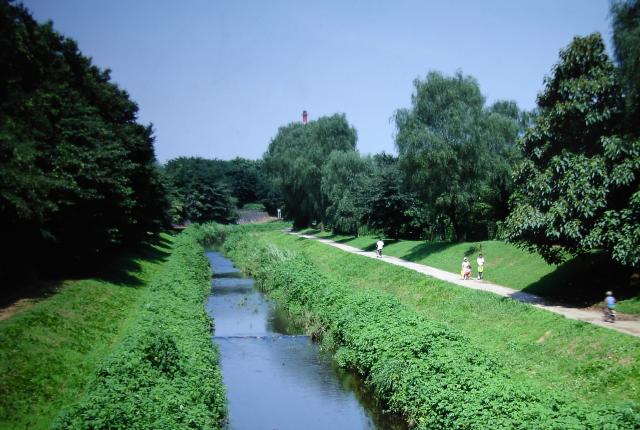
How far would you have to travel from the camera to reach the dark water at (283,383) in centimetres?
1575

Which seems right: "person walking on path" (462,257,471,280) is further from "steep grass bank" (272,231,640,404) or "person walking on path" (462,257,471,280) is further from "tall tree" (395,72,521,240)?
"tall tree" (395,72,521,240)

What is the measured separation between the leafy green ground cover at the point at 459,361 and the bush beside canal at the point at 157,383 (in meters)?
5.36

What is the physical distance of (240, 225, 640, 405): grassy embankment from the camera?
13430mm

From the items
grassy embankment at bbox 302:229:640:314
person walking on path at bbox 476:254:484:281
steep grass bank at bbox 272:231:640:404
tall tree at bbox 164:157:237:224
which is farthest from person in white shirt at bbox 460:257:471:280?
tall tree at bbox 164:157:237:224

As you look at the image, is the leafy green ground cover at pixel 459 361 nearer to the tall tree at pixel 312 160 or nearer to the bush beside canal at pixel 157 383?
the bush beside canal at pixel 157 383

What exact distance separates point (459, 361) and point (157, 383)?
A: 8.35m

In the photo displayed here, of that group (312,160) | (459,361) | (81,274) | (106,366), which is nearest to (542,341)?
(459,361)

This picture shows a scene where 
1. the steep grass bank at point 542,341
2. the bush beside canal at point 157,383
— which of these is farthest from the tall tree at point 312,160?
the bush beside canal at point 157,383

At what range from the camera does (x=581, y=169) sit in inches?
813

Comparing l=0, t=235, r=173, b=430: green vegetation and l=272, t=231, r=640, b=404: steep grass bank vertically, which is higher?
l=272, t=231, r=640, b=404: steep grass bank

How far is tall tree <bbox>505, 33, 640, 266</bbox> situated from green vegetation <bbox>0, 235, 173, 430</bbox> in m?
17.7

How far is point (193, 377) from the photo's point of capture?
1493 cm

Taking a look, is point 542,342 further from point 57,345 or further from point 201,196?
point 201,196

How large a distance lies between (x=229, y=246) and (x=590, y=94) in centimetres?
4932
